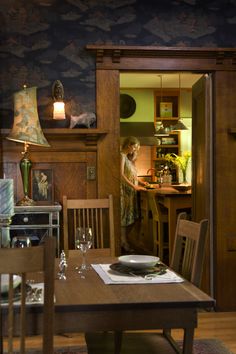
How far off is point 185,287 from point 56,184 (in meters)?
2.44

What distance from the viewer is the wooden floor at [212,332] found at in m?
3.64

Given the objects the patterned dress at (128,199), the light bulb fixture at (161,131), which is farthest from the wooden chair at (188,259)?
the light bulb fixture at (161,131)

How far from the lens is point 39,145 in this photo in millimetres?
4043

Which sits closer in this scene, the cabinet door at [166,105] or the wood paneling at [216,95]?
the wood paneling at [216,95]

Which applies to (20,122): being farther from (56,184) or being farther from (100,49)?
(100,49)

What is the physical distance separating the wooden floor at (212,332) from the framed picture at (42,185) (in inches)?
44.5

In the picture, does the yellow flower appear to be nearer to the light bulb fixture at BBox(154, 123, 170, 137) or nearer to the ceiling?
the light bulb fixture at BBox(154, 123, 170, 137)

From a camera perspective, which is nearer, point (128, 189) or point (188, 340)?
point (188, 340)

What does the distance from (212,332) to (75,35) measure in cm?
264

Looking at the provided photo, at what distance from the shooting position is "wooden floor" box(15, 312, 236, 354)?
364 centimetres

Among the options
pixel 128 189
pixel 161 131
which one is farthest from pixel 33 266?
pixel 161 131

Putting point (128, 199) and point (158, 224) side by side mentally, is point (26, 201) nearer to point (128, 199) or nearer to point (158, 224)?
point (158, 224)

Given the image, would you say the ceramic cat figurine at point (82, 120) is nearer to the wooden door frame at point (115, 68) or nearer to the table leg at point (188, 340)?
the wooden door frame at point (115, 68)

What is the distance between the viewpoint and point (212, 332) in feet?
12.6
